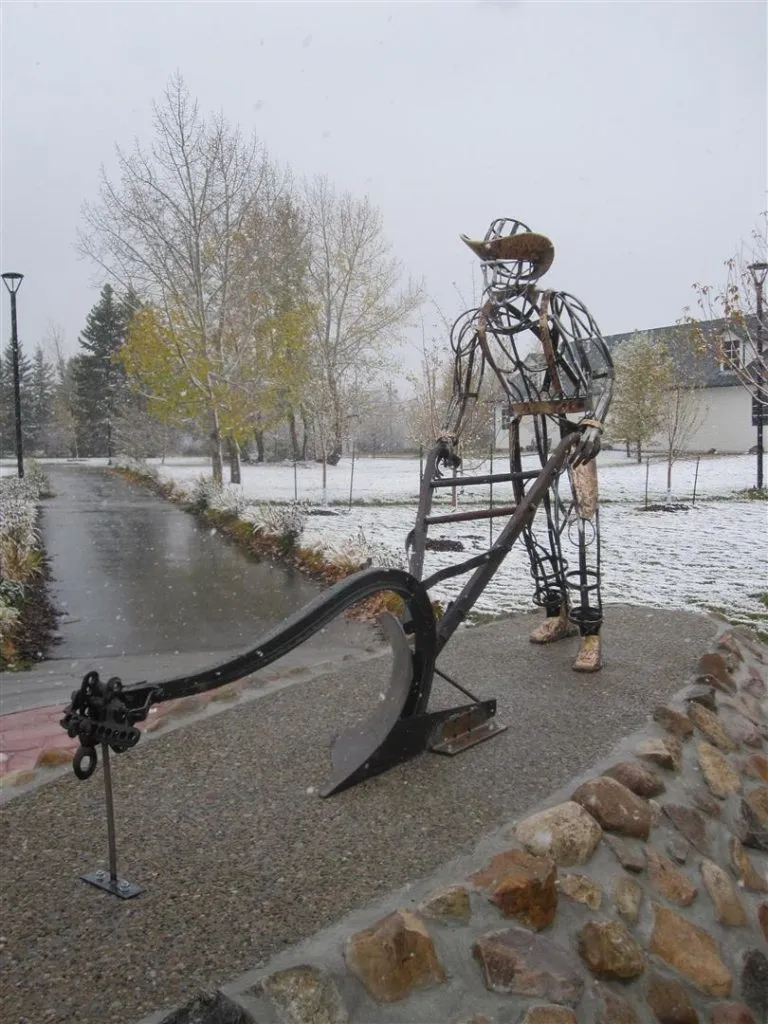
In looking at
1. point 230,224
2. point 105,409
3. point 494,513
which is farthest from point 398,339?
point 494,513

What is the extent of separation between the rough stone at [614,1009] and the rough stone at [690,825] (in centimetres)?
90

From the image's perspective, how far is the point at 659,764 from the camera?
343 cm

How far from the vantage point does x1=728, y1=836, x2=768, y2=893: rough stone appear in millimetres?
3230

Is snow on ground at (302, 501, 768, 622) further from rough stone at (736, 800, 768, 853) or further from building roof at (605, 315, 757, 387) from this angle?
building roof at (605, 315, 757, 387)

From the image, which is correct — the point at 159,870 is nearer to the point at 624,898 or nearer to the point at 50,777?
the point at 50,777

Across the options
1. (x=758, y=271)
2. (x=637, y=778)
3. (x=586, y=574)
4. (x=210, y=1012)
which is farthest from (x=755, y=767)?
(x=758, y=271)

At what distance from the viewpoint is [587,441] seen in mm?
4176

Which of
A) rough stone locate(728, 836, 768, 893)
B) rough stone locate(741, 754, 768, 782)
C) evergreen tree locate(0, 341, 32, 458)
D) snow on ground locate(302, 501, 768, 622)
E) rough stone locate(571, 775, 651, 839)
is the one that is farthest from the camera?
evergreen tree locate(0, 341, 32, 458)

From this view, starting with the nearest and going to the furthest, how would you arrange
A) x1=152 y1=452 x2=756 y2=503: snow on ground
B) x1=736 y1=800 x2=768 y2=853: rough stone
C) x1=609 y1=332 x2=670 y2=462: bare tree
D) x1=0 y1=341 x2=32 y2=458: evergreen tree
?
1. x1=736 y1=800 x2=768 y2=853: rough stone
2. x1=152 y1=452 x2=756 y2=503: snow on ground
3. x1=609 y1=332 x2=670 y2=462: bare tree
4. x1=0 y1=341 x2=32 y2=458: evergreen tree

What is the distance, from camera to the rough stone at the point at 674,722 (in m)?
3.73

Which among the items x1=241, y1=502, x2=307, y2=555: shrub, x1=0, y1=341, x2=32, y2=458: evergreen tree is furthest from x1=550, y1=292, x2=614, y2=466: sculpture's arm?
x1=0, y1=341, x2=32, y2=458: evergreen tree

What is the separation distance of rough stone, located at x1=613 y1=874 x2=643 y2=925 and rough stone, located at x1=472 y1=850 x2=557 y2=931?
283 millimetres

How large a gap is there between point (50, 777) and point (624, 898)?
233 cm

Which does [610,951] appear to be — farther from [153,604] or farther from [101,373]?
[101,373]
